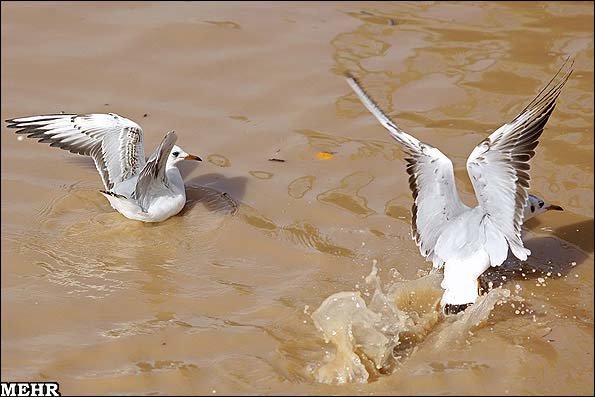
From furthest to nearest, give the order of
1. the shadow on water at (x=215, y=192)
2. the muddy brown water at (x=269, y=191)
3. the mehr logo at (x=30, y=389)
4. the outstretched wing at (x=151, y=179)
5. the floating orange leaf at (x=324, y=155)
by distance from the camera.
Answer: the floating orange leaf at (x=324, y=155) → the shadow on water at (x=215, y=192) → the outstretched wing at (x=151, y=179) → the muddy brown water at (x=269, y=191) → the mehr logo at (x=30, y=389)

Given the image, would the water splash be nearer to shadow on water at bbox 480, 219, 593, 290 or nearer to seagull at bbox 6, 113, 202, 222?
shadow on water at bbox 480, 219, 593, 290

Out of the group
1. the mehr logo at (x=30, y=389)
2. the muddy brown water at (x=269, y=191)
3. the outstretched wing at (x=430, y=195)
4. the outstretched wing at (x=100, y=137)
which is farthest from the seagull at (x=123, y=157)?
the mehr logo at (x=30, y=389)

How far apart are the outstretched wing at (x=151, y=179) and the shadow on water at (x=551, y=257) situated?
240 centimetres

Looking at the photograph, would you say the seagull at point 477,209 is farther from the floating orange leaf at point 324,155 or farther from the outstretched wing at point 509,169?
the floating orange leaf at point 324,155

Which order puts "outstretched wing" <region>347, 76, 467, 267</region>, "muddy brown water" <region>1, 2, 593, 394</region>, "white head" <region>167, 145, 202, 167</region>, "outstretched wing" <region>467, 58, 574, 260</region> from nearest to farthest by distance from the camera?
1. "muddy brown water" <region>1, 2, 593, 394</region>
2. "outstretched wing" <region>467, 58, 574, 260</region>
3. "outstretched wing" <region>347, 76, 467, 267</region>
4. "white head" <region>167, 145, 202, 167</region>

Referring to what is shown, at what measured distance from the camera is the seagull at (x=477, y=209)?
566cm

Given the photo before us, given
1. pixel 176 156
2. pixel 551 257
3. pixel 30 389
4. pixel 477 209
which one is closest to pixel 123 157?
pixel 176 156

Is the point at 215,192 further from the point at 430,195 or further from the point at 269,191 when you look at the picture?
the point at 430,195

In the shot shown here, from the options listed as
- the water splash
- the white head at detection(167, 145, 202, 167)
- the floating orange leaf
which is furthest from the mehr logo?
the floating orange leaf

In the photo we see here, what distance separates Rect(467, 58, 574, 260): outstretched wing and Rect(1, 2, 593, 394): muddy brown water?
1.68ft

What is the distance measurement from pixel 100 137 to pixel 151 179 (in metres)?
0.76

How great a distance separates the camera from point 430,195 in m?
6.07

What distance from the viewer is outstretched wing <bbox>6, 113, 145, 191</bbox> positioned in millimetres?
7398

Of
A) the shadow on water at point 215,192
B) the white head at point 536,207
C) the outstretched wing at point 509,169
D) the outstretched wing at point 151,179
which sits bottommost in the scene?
the shadow on water at point 215,192
